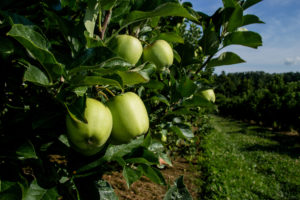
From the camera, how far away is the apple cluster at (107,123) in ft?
2.08

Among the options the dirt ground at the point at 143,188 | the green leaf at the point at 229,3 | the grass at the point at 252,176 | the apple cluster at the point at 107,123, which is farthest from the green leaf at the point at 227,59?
the grass at the point at 252,176

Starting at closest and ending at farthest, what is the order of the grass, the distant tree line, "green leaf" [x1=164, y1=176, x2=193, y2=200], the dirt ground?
1. "green leaf" [x1=164, y1=176, x2=193, y2=200]
2. the dirt ground
3. the grass
4. the distant tree line

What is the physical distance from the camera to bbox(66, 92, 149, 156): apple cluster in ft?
2.08

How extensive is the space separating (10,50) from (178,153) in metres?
6.01

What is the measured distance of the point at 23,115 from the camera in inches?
33.0

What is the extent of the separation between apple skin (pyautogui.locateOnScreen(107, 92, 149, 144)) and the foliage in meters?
0.05

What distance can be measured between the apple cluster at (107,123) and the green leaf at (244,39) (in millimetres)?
592

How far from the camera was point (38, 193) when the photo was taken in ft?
2.54

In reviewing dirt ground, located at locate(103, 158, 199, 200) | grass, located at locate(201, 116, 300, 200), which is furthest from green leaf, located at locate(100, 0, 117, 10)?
grass, located at locate(201, 116, 300, 200)

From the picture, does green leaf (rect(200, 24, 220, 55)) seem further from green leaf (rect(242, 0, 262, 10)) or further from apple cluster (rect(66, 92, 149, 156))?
apple cluster (rect(66, 92, 149, 156))

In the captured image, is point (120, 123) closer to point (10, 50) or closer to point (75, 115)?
point (75, 115)

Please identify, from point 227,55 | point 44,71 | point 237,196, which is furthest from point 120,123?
point 237,196

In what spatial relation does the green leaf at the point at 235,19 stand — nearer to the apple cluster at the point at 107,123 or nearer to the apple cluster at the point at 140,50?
the apple cluster at the point at 140,50

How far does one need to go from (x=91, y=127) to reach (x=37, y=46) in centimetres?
24
